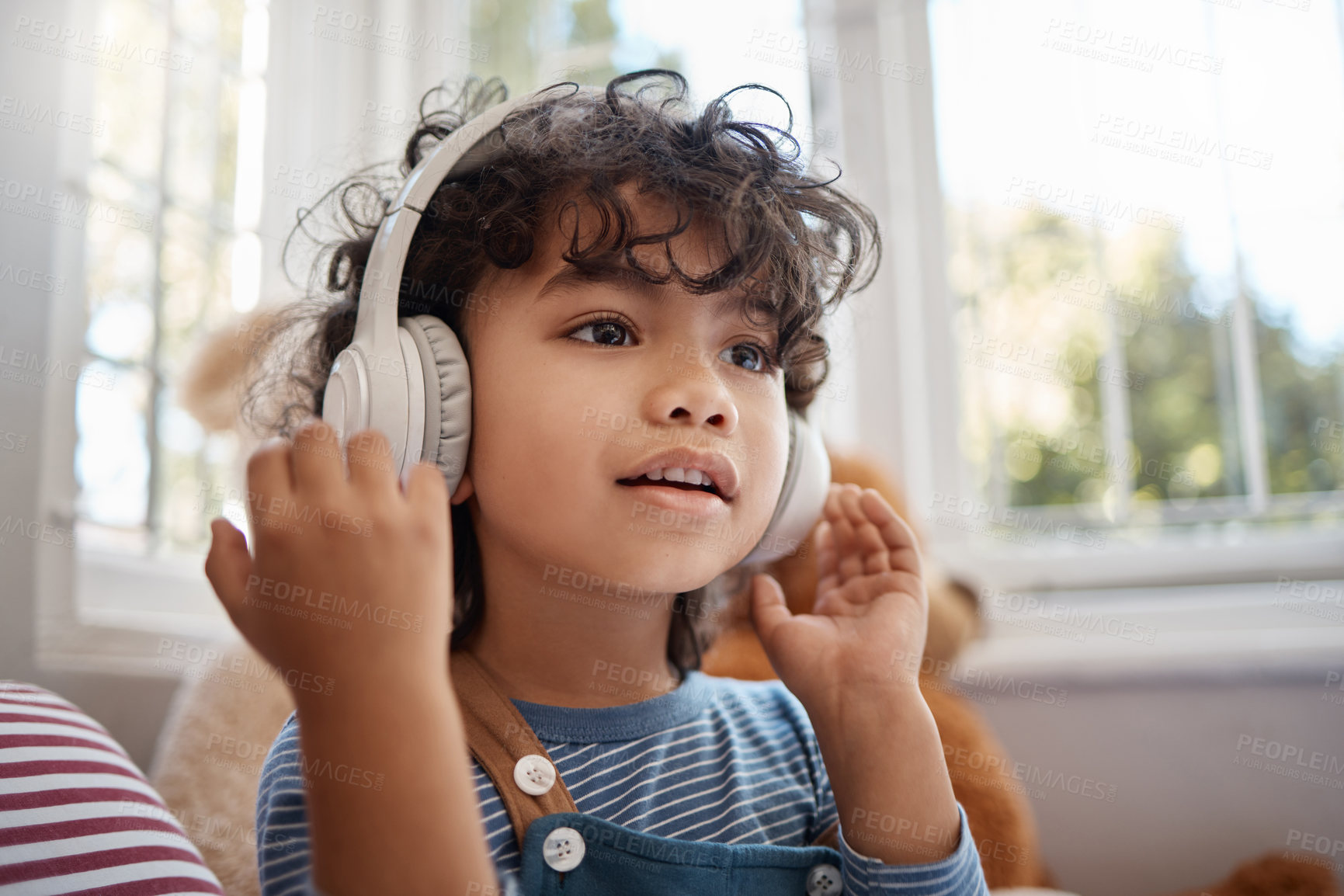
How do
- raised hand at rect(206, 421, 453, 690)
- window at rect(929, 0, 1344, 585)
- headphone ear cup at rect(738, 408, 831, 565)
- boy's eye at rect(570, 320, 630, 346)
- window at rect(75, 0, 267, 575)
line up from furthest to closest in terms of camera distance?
1. window at rect(929, 0, 1344, 585)
2. window at rect(75, 0, 267, 575)
3. headphone ear cup at rect(738, 408, 831, 565)
4. boy's eye at rect(570, 320, 630, 346)
5. raised hand at rect(206, 421, 453, 690)

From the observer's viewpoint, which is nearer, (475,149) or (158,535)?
(475,149)

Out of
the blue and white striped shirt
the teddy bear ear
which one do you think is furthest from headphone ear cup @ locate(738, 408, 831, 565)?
the teddy bear ear

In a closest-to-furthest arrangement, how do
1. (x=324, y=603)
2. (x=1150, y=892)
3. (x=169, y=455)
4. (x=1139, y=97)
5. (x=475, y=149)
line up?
(x=324, y=603), (x=475, y=149), (x=1150, y=892), (x=169, y=455), (x=1139, y=97)

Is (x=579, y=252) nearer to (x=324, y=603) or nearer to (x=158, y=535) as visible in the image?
(x=324, y=603)

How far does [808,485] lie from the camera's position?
0.87 m

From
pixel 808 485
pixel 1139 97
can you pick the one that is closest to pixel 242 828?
pixel 808 485

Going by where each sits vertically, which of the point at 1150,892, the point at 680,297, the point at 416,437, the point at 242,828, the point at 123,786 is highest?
the point at 680,297

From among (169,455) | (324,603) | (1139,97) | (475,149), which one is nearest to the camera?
(324,603)

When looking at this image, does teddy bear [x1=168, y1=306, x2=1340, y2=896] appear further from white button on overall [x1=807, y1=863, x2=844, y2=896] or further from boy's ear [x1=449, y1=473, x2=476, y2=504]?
boy's ear [x1=449, y1=473, x2=476, y2=504]

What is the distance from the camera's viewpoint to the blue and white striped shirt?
2.23 feet

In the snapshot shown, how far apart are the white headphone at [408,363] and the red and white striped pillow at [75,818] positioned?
0.32m

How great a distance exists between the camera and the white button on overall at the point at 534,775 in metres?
0.69

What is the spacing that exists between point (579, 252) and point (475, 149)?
164mm

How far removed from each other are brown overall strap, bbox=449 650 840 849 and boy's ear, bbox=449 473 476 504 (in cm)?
14
